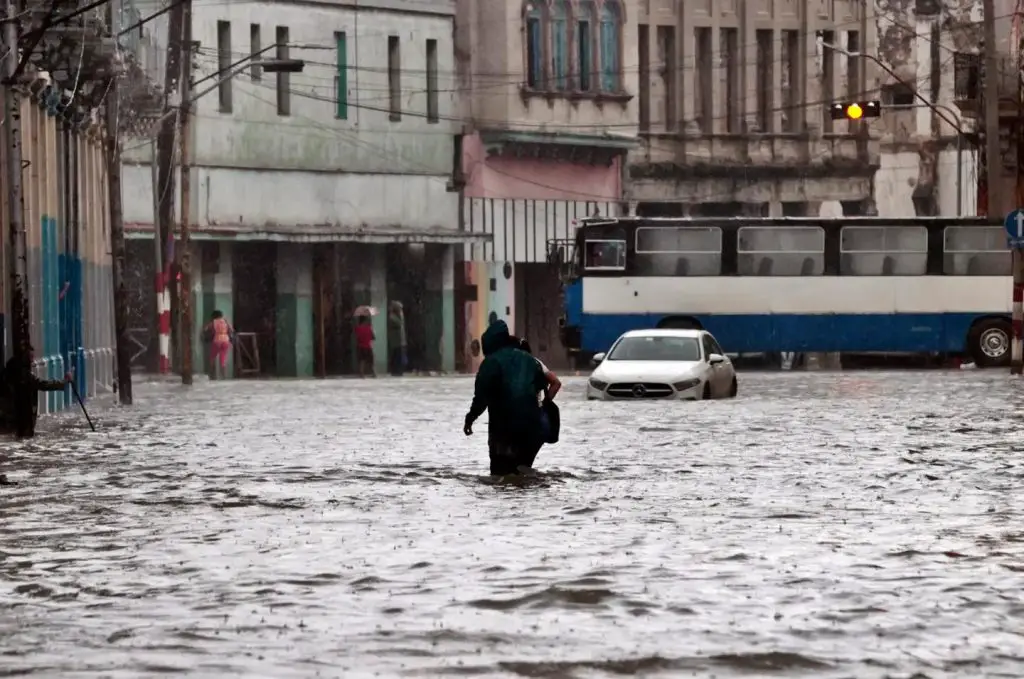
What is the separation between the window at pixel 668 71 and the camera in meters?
76.3

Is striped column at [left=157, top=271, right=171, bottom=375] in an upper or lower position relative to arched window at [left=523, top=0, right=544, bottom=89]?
lower

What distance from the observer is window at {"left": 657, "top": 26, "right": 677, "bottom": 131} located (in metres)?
76.3

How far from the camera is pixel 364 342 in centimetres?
6575

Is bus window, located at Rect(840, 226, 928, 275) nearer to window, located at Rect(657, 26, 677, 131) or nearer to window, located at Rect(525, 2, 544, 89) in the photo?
window, located at Rect(525, 2, 544, 89)

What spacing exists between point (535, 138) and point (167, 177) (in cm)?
1127

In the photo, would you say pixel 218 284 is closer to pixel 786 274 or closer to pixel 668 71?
pixel 786 274

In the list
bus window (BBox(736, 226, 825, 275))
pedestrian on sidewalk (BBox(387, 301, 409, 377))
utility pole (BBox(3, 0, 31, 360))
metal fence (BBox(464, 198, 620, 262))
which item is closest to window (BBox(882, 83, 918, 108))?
metal fence (BBox(464, 198, 620, 262))

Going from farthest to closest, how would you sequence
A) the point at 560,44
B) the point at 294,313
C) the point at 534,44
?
the point at 560,44
the point at 534,44
the point at 294,313

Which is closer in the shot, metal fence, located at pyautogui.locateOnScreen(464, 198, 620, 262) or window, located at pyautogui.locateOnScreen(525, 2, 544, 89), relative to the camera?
metal fence, located at pyautogui.locateOnScreen(464, 198, 620, 262)

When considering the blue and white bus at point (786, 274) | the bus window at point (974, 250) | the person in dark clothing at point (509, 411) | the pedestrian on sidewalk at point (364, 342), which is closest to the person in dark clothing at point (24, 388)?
the person in dark clothing at point (509, 411)

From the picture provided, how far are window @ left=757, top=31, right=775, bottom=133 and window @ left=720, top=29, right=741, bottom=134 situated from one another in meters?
0.80

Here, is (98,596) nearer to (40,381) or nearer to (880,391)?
(40,381)

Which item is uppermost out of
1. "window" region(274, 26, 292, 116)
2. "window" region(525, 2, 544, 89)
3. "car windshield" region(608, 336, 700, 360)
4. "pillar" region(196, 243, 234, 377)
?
"window" region(525, 2, 544, 89)

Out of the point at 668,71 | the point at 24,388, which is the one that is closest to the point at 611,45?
the point at 668,71
